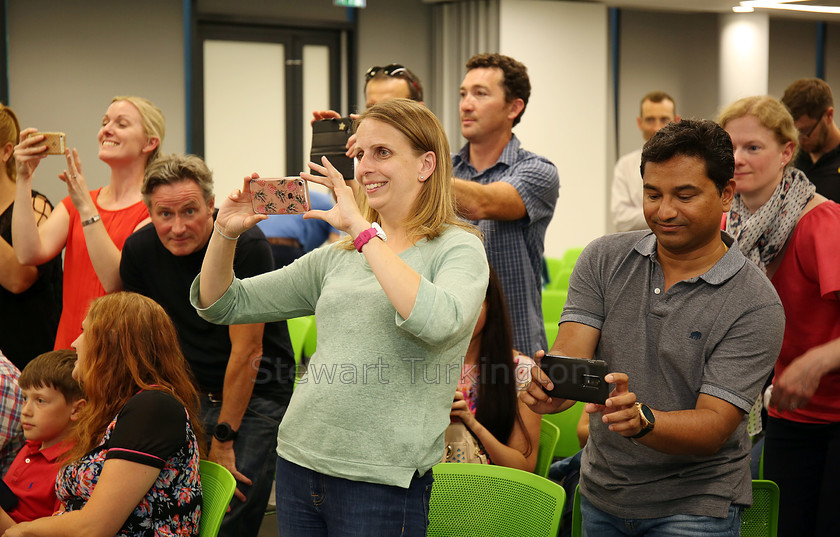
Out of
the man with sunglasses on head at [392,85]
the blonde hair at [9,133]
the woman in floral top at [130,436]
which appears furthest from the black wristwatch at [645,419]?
the blonde hair at [9,133]

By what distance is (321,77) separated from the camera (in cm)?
770

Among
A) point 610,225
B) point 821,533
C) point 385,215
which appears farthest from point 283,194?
point 610,225

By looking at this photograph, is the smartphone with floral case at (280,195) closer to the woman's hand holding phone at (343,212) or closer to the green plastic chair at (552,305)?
the woman's hand holding phone at (343,212)

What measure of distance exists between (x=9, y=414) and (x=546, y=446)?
161 cm

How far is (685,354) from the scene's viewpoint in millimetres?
1770

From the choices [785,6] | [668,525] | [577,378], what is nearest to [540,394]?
[577,378]

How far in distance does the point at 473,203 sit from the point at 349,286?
1.08 meters

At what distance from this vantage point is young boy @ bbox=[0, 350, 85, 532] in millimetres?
2387

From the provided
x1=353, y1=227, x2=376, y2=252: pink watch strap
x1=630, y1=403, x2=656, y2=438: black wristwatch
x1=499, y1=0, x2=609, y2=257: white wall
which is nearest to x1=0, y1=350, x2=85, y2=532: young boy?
x1=353, y1=227, x2=376, y2=252: pink watch strap

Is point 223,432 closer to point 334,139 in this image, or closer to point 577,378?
point 334,139

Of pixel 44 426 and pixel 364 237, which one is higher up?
pixel 364 237

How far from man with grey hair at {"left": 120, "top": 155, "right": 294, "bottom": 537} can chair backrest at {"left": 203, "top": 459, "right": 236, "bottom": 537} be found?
374 mm

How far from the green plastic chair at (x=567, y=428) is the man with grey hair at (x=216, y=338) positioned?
98cm

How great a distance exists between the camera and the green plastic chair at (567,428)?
3078 mm
